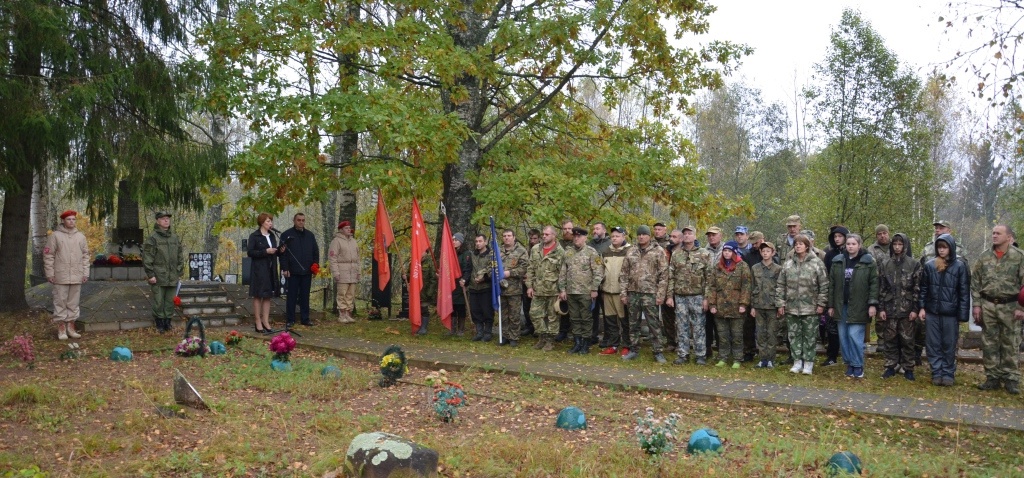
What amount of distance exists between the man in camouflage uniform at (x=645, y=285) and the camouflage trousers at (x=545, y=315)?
119 centimetres

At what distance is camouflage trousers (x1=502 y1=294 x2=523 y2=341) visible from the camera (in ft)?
40.0

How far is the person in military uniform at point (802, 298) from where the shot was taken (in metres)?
9.78

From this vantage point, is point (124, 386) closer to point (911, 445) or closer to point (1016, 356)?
point (911, 445)

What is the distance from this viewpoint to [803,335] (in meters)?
9.91

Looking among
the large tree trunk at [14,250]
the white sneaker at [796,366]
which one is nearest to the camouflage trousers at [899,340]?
the white sneaker at [796,366]

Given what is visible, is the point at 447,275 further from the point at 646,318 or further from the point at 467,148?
the point at 646,318

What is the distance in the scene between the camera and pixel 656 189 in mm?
13461

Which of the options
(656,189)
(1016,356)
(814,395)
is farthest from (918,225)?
(814,395)

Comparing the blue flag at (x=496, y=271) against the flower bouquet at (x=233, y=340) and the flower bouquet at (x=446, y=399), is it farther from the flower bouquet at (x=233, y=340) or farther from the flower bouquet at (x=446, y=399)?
the flower bouquet at (x=446, y=399)

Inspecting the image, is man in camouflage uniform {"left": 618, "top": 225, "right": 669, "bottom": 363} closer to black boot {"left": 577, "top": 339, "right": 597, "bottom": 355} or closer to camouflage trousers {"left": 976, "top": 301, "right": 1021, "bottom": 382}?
black boot {"left": 577, "top": 339, "right": 597, "bottom": 355}

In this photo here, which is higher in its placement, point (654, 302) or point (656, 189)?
point (656, 189)

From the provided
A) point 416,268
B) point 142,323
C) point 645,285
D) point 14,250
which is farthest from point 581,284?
point 14,250

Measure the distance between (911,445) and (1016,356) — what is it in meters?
3.25

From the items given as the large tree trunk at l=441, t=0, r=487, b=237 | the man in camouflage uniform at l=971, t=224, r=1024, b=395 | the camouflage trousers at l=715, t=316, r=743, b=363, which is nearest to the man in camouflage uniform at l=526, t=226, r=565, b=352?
the camouflage trousers at l=715, t=316, r=743, b=363
